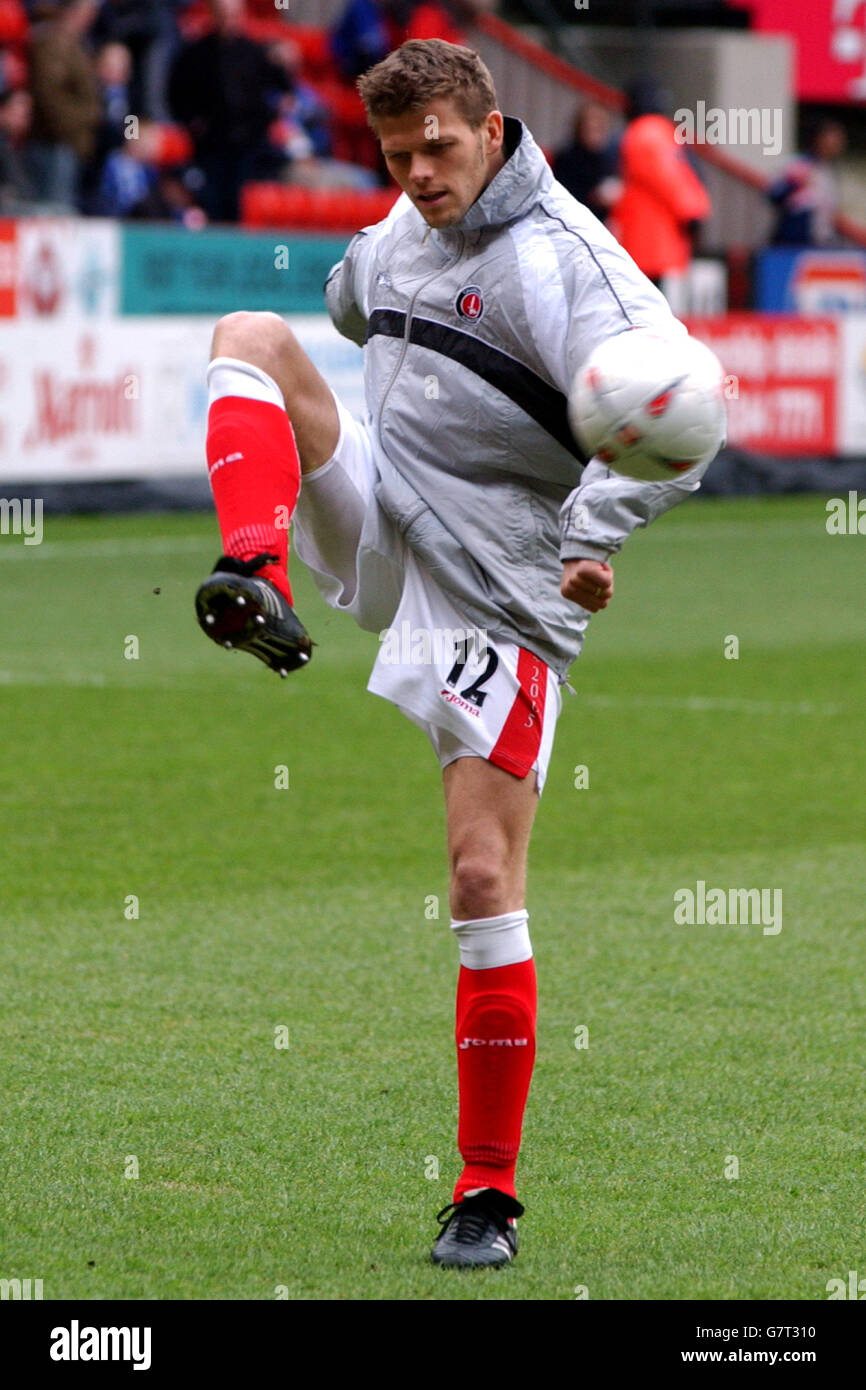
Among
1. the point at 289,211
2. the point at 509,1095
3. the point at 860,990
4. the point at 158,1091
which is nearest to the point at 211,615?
the point at 509,1095

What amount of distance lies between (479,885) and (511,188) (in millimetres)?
1216

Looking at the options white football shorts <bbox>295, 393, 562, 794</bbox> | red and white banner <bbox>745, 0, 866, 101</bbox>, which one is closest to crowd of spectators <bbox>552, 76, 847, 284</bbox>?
red and white banner <bbox>745, 0, 866, 101</bbox>

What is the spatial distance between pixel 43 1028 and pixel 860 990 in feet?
6.74

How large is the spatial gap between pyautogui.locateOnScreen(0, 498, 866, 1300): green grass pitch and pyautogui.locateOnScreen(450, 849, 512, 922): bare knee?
1.89 feet

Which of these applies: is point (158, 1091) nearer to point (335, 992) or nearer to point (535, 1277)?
point (335, 992)

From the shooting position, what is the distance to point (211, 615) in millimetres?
3648

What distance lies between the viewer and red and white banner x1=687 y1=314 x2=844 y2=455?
19.5 m

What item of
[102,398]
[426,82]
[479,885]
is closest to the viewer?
[426,82]

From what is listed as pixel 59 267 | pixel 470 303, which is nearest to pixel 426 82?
pixel 470 303

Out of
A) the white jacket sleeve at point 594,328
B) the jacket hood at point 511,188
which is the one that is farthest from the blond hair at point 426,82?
the white jacket sleeve at point 594,328

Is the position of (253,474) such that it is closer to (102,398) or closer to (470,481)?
(470,481)

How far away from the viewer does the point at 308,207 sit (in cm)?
1886

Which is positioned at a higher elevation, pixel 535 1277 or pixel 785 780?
pixel 785 780

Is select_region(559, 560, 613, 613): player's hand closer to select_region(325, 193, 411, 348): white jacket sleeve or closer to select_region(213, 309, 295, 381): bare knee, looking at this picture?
select_region(213, 309, 295, 381): bare knee
